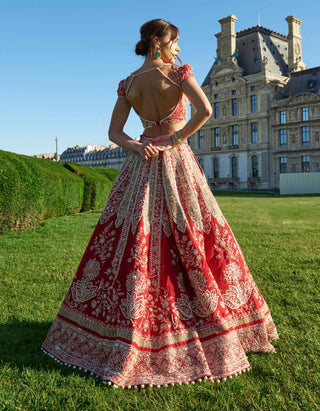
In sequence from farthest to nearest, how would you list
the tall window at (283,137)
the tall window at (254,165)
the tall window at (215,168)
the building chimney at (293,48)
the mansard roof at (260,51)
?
the tall window at (215,168) → the building chimney at (293,48) → the tall window at (254,165) → the mansard roof at (260,51) → the tall window at (283,137)

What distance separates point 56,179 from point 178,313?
8.23 metres

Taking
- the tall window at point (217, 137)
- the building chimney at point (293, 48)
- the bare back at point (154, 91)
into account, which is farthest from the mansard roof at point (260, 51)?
the bare back at point (154, 91)

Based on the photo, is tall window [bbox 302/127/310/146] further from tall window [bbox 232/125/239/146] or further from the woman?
the woman

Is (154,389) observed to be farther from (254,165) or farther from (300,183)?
(254,165)

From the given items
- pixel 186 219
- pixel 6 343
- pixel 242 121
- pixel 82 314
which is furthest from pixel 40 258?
pixel 242 121

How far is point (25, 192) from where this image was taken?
7.89m

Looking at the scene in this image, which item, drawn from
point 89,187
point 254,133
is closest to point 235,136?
point 254,133

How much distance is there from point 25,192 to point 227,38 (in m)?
50.4

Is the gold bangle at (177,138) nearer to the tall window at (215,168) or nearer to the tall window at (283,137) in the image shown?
the tall window at (283,137)

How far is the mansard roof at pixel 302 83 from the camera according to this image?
45188 mm

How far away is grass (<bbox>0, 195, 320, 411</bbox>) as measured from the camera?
2064 millimetres

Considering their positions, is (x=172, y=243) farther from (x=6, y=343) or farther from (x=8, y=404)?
(x=6, y=343)

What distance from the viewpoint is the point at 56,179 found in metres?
10.0

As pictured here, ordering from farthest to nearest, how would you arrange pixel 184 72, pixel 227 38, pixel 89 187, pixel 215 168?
pixel 215 168, pixel 227 38, pixel 89 187, pixel 184 72
